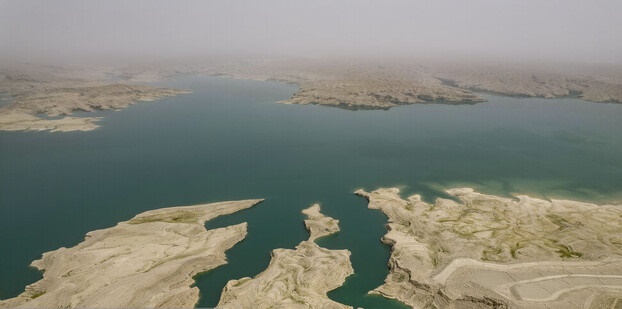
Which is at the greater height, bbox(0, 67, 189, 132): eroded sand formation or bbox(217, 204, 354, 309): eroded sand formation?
bbox(0, 67, 189, 132): eroded sand formation

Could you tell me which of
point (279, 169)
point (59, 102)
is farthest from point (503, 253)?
point (59, 102)

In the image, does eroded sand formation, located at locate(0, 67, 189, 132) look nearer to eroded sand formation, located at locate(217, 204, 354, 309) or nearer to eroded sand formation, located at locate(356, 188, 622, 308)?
eroded sand formation, located at locate(217, 204, 354, 309)

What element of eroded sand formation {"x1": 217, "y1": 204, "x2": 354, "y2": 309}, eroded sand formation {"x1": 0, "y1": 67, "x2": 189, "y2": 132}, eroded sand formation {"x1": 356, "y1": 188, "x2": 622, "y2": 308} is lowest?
eroded sand formation {"x1": 217, "y1": 204, "x2": 354, "y2": 309}

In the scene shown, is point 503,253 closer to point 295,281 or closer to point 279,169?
point 295,281

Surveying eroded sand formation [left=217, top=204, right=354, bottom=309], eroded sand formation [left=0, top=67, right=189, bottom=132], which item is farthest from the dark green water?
eroded sand formation [left=0, top=67, right=189, bottom=132]

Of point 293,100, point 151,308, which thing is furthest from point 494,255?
point 293,100

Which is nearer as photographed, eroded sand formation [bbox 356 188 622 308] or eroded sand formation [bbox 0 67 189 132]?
eroded sand formation [bbox 356 188 622 308]
